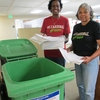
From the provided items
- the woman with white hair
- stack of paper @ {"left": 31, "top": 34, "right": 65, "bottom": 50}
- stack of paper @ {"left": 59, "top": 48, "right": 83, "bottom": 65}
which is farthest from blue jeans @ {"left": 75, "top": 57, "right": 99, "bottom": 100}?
stack of paper @ {"left": 31, "top": 34, "right": 65, "bottom": 50}

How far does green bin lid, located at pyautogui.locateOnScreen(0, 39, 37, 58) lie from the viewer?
1402 millimetres

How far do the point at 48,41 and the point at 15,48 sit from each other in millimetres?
467

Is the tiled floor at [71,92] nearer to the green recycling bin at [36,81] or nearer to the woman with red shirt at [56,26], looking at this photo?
the woman with red shirt at [56,26]

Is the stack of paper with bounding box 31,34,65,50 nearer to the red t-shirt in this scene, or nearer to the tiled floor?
the red t-shirt

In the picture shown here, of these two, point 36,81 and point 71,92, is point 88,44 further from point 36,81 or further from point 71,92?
point 71,92

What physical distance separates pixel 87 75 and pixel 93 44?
31cm

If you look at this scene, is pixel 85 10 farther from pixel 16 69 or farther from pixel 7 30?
pixel 7 30

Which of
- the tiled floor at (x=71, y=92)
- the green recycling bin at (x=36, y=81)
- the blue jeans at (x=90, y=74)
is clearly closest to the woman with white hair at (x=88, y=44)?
the blue jeans at (x=90, y=74)

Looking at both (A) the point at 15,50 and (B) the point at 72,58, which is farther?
(A) the point at 15,50

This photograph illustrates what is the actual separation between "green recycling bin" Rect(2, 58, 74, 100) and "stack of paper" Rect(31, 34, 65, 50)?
17 cm

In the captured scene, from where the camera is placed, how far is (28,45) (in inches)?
63.1

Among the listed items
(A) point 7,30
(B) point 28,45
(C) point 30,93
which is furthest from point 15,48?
(A) point 7,30

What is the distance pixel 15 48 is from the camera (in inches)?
60.3

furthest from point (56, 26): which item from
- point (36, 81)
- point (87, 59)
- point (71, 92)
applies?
point (71, 92)
